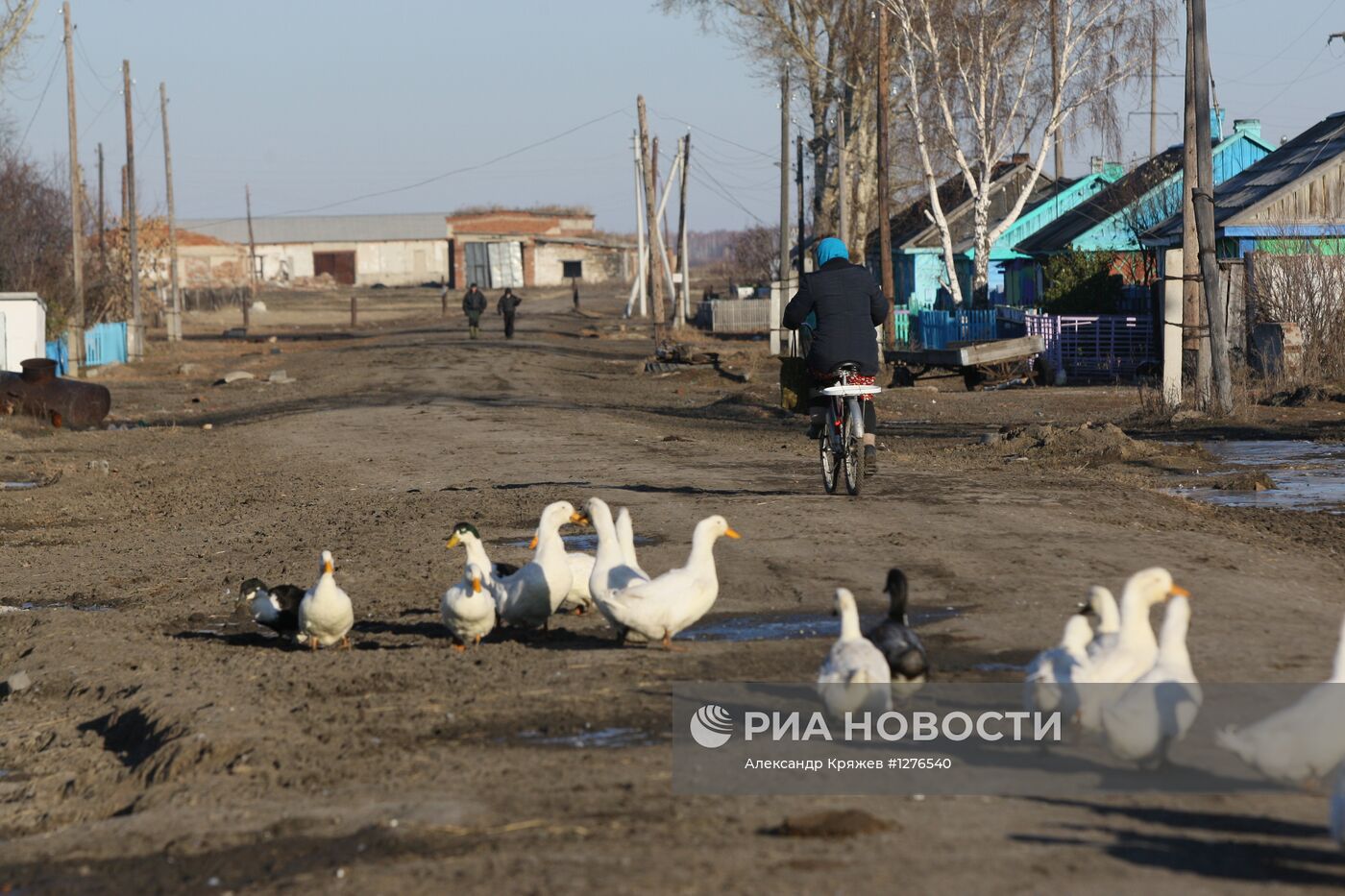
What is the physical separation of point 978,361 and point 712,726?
79.7 feet

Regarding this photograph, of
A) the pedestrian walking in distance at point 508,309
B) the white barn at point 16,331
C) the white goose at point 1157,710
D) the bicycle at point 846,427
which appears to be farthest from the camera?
the pedestrian walking in distance at point 508,309

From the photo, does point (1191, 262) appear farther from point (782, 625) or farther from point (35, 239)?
point (35, 239)

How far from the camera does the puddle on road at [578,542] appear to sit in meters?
11.3

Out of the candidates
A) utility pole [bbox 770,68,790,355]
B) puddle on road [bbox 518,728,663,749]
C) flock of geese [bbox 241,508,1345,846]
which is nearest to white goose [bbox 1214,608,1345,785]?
flock of geese [bbox 241,508,1345,846]

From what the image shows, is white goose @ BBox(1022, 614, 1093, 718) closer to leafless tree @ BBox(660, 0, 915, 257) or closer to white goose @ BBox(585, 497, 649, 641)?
white goose @ BBox(585, 497, 649, 641)

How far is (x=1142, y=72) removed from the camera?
3944 cm

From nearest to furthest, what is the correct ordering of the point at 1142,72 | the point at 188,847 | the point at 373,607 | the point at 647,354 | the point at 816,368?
the point at 188,847
the point at 373,607
the point at 816,368
the point at 1142,72
the point at 647,354

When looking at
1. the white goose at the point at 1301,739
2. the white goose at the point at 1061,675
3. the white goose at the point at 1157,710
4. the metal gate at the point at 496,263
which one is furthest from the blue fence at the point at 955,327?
the metal gate at the point at 496,263

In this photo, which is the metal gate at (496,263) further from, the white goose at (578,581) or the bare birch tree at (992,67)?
the white goose at (578,581)

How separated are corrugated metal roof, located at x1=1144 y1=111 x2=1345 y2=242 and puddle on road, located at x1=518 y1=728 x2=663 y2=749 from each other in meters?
26.5

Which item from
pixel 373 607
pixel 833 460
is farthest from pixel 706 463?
pixel 373 607

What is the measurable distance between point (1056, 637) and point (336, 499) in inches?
359

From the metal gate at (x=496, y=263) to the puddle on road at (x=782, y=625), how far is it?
10261cm

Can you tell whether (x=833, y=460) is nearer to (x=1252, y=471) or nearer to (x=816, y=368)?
(x=816, y=368)
